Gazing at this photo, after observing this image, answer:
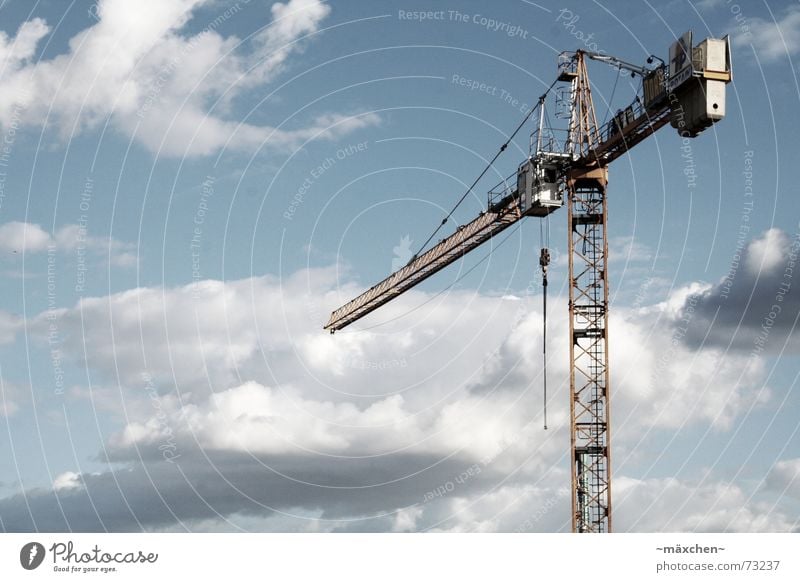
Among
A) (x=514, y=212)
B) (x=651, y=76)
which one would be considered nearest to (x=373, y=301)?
(x=514, y=212)

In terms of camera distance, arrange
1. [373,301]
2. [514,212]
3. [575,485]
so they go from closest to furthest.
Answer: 1. [575,485]
2. [514,212]
3. [373,301]

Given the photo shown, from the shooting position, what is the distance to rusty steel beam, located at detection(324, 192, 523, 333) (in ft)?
309

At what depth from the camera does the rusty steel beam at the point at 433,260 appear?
309 ft

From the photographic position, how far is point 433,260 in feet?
352

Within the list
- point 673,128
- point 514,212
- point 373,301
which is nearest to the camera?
point 673,128
